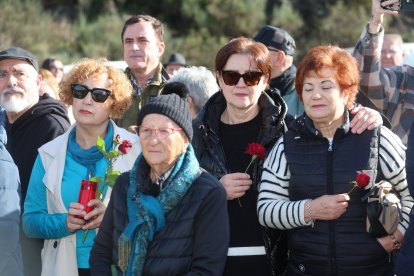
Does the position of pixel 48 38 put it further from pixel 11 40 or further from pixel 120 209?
pixel 120 209

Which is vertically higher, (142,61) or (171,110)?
(142,61)

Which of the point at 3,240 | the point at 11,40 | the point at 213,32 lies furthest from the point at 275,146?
the point at 213,32

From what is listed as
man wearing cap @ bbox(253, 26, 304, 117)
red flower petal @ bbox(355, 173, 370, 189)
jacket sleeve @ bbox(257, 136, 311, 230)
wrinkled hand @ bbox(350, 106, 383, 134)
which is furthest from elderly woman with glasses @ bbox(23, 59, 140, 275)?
man wearing cap @ bbox(253, 26, 304, 117)

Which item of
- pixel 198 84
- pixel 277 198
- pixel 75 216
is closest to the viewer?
pixel 277 198

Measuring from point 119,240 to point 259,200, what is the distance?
34.0 inches

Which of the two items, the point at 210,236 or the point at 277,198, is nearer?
the point at 210,236

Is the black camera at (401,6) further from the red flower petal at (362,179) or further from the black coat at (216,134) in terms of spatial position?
the red flower petal at (362,179)

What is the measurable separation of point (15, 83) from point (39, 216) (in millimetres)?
1352

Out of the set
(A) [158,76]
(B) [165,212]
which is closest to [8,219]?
(B) [165,212]

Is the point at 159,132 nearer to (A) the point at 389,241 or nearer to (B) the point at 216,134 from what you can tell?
(B) the point at 216,134

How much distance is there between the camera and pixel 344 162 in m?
4.32

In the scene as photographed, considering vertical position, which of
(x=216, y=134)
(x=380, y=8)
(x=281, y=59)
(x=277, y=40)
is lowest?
(x=216, y=134)

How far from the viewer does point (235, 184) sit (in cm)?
450

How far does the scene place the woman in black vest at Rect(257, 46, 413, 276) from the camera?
4.28 m
